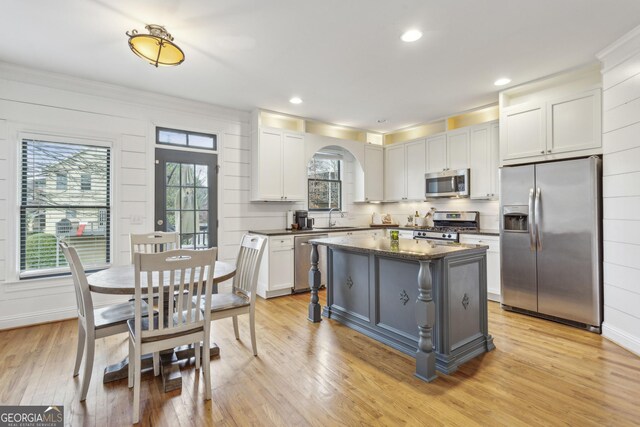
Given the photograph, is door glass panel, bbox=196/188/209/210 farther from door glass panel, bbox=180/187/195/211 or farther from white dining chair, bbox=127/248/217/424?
white dining chair, bbox=127/248/217/424

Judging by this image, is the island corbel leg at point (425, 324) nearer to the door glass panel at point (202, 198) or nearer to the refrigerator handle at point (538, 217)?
the refrigerator handle at point (538, 217)

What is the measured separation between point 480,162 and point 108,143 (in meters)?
4.92

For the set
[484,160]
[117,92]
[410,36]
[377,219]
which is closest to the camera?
[410,36]

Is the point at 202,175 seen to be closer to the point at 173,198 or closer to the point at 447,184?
the point at 173,198

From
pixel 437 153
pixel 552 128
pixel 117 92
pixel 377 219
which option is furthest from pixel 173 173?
pixel 552 128

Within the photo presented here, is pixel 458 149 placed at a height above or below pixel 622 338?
above

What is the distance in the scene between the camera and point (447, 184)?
4.89 meters

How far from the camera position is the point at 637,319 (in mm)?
2725

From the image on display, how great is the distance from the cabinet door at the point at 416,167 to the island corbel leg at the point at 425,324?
10.6ft

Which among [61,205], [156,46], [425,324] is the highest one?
[156,46]

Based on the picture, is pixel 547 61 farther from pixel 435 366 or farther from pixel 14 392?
pixel 14 392

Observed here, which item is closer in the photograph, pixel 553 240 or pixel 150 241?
pixel 150 241

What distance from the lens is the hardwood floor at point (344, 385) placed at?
190cm

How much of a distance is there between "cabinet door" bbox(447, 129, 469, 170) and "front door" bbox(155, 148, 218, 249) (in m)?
3.56
